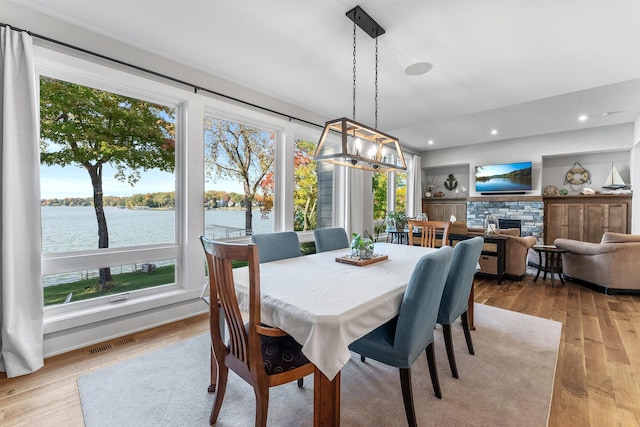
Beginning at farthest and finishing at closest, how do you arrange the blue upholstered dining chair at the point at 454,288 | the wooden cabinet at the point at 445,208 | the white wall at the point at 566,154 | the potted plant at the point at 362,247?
the wooden cabinet at the point at 445,208 < the white wall at the point at 566,154 < the potted plant at the point at 362,247 < the blue upholstered dining chair at the point at 454,288

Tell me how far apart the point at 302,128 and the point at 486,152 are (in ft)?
17.8

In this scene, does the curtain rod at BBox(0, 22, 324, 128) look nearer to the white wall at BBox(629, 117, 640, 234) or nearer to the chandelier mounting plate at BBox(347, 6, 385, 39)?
the chandelier mounting plate at BBox(347, 6, 385, 39)

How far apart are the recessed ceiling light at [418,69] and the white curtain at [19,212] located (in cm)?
311

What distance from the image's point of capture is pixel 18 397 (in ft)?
5.80

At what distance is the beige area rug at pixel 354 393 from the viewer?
62.4 inches

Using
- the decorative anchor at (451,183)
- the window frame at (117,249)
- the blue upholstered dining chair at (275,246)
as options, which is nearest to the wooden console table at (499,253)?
the blue upholstered dining chair at (275,246)

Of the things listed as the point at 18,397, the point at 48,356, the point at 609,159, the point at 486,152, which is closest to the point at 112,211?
the point at 48,356

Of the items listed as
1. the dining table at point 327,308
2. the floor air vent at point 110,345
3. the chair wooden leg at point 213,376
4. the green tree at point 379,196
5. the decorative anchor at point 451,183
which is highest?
the decorative anchor at point 451,183

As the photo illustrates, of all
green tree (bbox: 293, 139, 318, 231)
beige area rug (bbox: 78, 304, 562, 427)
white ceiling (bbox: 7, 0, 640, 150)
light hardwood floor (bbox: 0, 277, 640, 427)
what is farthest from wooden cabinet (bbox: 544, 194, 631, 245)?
green tree (bbox: 293, 139, 318, 231)

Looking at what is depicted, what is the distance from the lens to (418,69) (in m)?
2.93

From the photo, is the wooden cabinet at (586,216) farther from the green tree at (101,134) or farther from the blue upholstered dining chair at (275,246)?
the green tree at (101,134)

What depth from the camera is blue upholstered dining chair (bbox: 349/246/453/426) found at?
1400mm

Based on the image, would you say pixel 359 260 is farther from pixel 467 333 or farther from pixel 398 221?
pixel 398 221

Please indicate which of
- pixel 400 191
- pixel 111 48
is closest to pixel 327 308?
pixel 111 48
